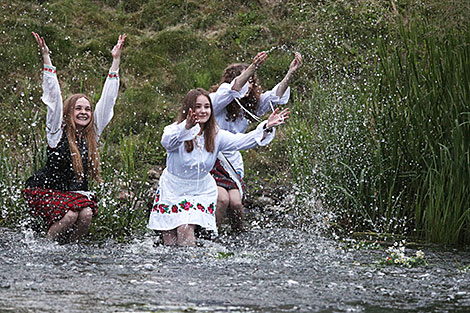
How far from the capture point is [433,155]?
6.39 metres

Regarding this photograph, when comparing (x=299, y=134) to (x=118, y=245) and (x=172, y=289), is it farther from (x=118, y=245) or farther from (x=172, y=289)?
(x=172, y=289)

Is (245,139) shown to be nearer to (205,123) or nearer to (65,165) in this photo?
(205,123)

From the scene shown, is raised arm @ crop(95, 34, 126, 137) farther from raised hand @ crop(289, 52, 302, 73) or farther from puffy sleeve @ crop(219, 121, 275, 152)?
raised hand @ crop(289, 52, 302, 73)

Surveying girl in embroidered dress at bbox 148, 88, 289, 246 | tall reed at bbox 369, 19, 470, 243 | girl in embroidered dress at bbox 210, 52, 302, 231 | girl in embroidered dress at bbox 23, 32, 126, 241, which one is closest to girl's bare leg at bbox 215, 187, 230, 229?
girl in embroidered dress at bbox 210, 52, 302, 231

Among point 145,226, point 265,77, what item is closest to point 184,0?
point 265,77

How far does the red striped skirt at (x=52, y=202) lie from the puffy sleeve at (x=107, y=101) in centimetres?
68

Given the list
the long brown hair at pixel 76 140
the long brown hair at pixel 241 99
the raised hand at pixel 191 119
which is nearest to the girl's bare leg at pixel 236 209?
the long brown hair at pixel 241 99

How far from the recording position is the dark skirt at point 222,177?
7.12 metres

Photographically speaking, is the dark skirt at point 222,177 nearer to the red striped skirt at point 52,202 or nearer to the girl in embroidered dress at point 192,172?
the girl in embroidered dress at point 192,172

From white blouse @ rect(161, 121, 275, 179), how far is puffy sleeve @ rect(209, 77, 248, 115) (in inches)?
19.8

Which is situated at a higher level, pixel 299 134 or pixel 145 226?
pixel 299 134

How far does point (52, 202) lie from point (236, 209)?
177 centimetres

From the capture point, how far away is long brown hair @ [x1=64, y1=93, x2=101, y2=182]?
6399 mm

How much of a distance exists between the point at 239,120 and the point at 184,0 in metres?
6.90
